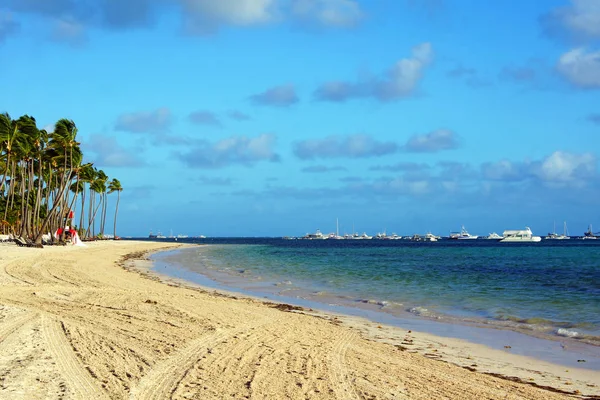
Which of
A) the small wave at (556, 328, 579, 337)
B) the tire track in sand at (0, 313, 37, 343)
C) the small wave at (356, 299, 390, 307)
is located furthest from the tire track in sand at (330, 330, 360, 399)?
the small wave at (356, 299, 390, 307)

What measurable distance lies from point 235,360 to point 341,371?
1665 mm

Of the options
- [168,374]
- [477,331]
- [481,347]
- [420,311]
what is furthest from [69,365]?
[420,311]

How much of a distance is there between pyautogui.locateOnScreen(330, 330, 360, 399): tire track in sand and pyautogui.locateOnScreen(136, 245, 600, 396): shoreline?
1.28 metres

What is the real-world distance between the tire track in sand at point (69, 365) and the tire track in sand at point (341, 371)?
289cm

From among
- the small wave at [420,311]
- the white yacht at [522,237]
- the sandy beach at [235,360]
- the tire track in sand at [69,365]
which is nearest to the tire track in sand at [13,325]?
the sandy beach at [235,360]

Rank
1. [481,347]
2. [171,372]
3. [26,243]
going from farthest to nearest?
1. [26,243]
2. [481,347]
3. [171,372]

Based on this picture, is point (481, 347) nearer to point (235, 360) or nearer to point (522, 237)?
point (235, 360)

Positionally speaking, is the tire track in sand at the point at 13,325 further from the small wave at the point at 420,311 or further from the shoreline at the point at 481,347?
the small wave at the point at 420,311

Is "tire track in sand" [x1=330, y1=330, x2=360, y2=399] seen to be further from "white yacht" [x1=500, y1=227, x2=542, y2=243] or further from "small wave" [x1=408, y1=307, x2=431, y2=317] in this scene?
"white yacht" [x1=500, y1=227, x2=542, y2=243]

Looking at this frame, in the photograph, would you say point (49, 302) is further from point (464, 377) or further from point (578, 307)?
point (578, 307)

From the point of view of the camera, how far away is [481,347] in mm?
11070

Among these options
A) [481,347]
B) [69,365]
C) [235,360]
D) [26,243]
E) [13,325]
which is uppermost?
[26,243]

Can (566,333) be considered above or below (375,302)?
below

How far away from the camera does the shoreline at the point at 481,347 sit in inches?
339
